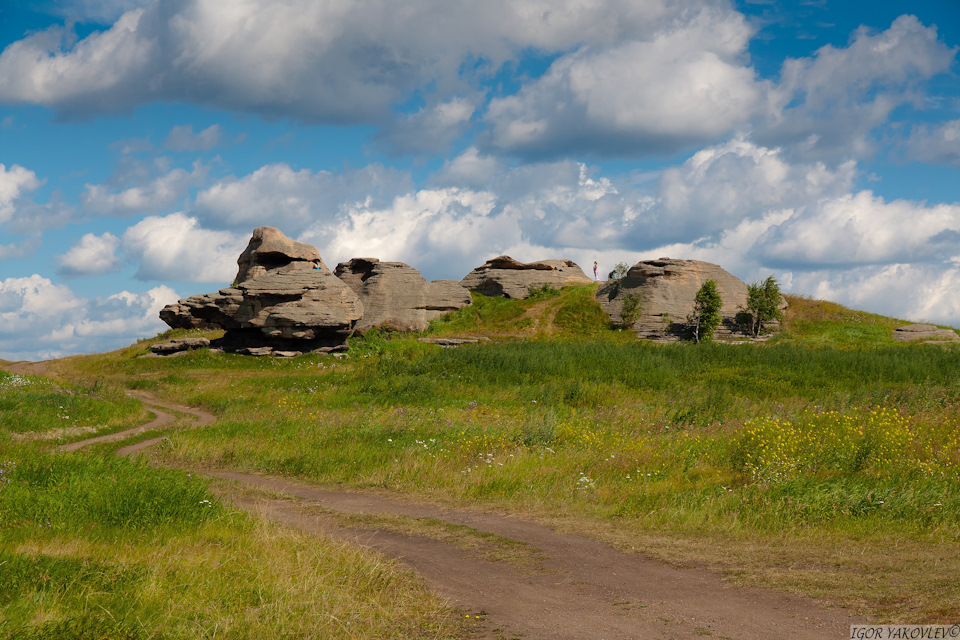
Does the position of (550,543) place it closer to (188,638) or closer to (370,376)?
(188,638)

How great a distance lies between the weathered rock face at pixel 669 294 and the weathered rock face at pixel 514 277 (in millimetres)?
6170

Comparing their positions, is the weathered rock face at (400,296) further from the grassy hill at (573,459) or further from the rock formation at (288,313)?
the grassy hill at (573,459)

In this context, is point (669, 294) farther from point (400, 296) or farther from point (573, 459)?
point (573, 459)

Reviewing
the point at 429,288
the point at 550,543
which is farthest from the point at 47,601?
the point at 429,288

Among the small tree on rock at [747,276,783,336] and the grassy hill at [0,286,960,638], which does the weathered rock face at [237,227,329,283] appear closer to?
the grassy hill at [0,286,960,638]

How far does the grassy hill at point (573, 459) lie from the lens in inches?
276

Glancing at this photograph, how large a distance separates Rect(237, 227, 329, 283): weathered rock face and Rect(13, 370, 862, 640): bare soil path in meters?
37.3

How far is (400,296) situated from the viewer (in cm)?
4653

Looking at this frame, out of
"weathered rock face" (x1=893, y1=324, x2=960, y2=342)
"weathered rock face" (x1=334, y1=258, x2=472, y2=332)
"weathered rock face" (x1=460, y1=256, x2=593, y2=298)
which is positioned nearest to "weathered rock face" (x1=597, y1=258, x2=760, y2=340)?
"weathered rock face" (x1=460, y1=256, x2=593, y2=298)

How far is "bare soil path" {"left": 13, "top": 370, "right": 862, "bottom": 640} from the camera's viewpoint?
236 inches

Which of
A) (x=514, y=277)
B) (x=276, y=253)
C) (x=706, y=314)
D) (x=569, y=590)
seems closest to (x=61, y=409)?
(x=569, y=590)

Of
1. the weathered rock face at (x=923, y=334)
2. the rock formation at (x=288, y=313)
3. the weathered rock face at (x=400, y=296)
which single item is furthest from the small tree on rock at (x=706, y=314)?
the rock formation at (x=288, y=313)

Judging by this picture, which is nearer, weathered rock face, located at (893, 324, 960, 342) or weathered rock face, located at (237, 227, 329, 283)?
weathered rock face, located at (893, 324, 960, 342)

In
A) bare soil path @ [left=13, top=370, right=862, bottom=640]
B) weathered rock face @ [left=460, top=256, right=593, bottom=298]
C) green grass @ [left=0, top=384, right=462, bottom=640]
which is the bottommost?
bare soil path @ [left=13, top=370, right=862, bottom=640]
